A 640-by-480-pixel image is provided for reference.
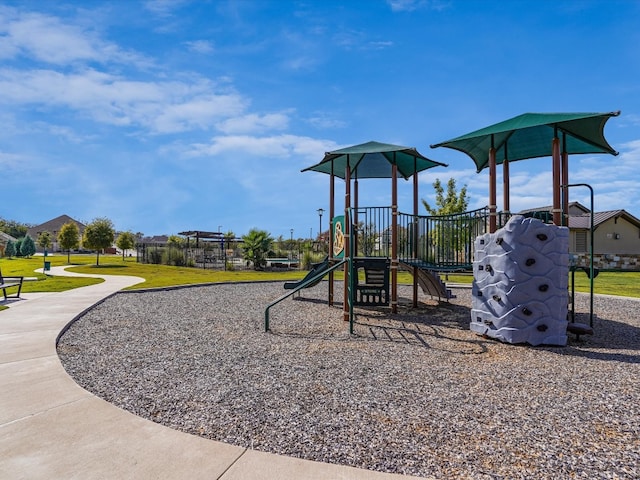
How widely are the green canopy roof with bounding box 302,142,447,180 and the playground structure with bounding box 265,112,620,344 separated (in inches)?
1.0

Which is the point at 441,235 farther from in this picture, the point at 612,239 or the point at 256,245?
the point at 612,239

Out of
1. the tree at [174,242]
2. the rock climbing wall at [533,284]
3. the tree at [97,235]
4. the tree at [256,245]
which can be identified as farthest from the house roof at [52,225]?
the rock climbing wall at [533,284]

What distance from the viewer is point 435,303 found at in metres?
→ 10.9

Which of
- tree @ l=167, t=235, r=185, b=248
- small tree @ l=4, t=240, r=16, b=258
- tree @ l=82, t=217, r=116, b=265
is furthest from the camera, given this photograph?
small tree @ l=4, t=240, r=16, b=258

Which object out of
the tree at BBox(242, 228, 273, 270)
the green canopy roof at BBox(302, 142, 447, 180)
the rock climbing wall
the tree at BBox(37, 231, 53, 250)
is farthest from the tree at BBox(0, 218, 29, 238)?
the rock climbing wall

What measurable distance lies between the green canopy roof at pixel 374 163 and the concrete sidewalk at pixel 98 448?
672cm

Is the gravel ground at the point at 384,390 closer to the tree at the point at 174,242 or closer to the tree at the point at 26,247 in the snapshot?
the tree at the point at 174,242

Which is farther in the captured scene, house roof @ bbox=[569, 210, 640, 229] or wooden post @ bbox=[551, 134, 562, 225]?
house roof @ bbox=[569, 210, 640, 229]

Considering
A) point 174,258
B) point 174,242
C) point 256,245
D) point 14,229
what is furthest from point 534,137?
point 14,229

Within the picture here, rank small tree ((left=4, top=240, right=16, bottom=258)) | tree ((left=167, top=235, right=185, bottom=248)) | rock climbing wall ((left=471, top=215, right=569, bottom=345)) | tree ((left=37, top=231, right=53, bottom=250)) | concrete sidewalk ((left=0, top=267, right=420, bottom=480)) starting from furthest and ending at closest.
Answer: small tree ((left=4, top=240, right=16, bottom=258)) → tree ((left=37, top=231, right=53, bottom=250)) → tree ((left=167, top=235, right=185, bottom=248)) → rock climbing wall ((left=471, top=215, right=569, bottom=345)) → concrete sidewalk ((left=0, top=267, right=420, bottom=480))

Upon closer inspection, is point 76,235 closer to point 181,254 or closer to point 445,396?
point 181,254

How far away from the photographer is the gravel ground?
2764mm

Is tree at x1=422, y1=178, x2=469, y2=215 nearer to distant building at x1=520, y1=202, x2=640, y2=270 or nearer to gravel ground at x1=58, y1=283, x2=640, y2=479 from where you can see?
distant building at x1=520, y1=202, x2=640, y2=270

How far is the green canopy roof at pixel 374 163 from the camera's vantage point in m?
9.49
